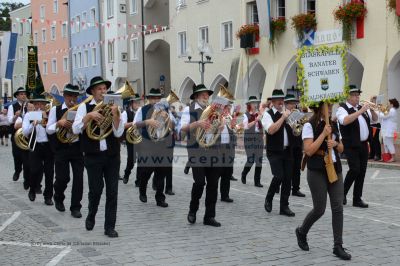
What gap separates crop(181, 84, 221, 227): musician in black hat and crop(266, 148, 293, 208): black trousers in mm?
1158

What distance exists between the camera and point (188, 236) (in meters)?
7.61

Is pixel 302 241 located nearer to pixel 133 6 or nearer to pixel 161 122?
pixel 161 122

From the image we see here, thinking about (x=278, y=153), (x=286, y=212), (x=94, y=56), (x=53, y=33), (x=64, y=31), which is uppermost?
(x=53, y=33)

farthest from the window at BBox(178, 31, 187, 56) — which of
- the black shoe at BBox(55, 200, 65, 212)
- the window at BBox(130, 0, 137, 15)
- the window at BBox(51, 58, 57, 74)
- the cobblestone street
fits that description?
the black shoe at BBox(55, 200, 65, 212)

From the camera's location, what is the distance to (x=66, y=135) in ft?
29.1

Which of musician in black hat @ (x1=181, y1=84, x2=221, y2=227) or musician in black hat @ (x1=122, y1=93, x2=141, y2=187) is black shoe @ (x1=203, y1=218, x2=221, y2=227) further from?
musician in black hat @ (x1=122, y1=93, x2=141, y2=187)

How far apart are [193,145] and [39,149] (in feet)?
A: 11.2

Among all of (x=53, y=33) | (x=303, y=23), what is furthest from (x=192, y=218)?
(x=53, y=33)

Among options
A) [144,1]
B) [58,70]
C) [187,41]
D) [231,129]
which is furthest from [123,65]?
[231,129]

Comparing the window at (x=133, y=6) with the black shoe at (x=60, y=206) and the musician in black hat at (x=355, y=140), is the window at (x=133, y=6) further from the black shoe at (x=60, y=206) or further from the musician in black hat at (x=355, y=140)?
the musician in black hat at (x=355, y=140)

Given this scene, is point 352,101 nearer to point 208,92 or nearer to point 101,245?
point 208,92

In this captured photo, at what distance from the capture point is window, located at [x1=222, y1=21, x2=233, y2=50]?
30.3m

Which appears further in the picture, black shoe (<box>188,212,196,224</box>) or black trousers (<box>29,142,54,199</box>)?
black trousers (<box>29,142,54,199</box>)

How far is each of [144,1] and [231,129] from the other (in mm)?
32784
